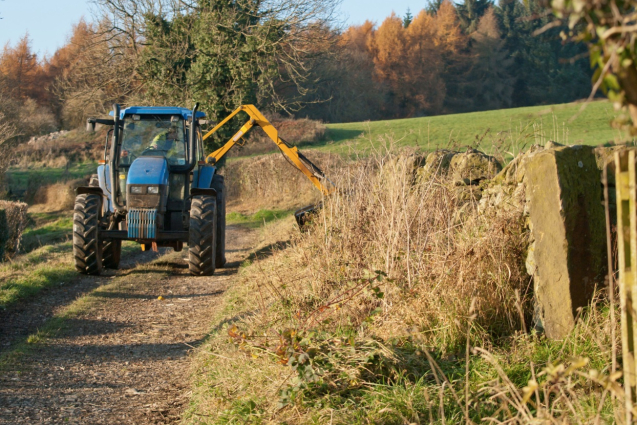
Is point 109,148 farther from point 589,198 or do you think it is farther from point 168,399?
point 589,198

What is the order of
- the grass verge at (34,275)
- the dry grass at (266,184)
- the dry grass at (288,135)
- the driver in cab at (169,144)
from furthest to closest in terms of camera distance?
the dry grass at (288,135) → the dry grass at (266,184) → the driver in cab at (169,144) → the grass verge at (34,275)

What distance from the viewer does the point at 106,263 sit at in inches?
412

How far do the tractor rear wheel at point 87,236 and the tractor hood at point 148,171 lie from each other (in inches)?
26.8

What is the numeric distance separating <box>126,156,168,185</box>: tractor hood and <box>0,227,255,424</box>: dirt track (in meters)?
1.48

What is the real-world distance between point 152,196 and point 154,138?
134cm

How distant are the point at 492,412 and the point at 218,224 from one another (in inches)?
296

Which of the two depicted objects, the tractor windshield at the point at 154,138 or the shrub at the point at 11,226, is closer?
the tractor windshield at the point at 154,138

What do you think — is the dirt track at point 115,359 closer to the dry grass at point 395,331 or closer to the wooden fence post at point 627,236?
the dry grass at point 395,331

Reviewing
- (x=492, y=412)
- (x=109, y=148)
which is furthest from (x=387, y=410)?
(x=109, y=148)

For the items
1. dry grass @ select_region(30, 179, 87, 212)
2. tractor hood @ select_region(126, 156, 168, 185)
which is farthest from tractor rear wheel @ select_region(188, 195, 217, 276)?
dry grass @ select_region(30, 179, 87, 212)

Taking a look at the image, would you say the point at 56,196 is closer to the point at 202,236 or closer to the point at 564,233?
the point at 202,236

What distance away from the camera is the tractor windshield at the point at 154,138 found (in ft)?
33.8

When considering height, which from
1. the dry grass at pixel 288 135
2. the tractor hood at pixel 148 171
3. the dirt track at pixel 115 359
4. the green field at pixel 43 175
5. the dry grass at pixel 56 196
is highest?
the dry grass at pixel 288 135

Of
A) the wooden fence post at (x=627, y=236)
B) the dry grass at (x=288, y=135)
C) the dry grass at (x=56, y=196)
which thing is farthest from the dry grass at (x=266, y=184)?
the wooden fence post at (x=627, y=236)
